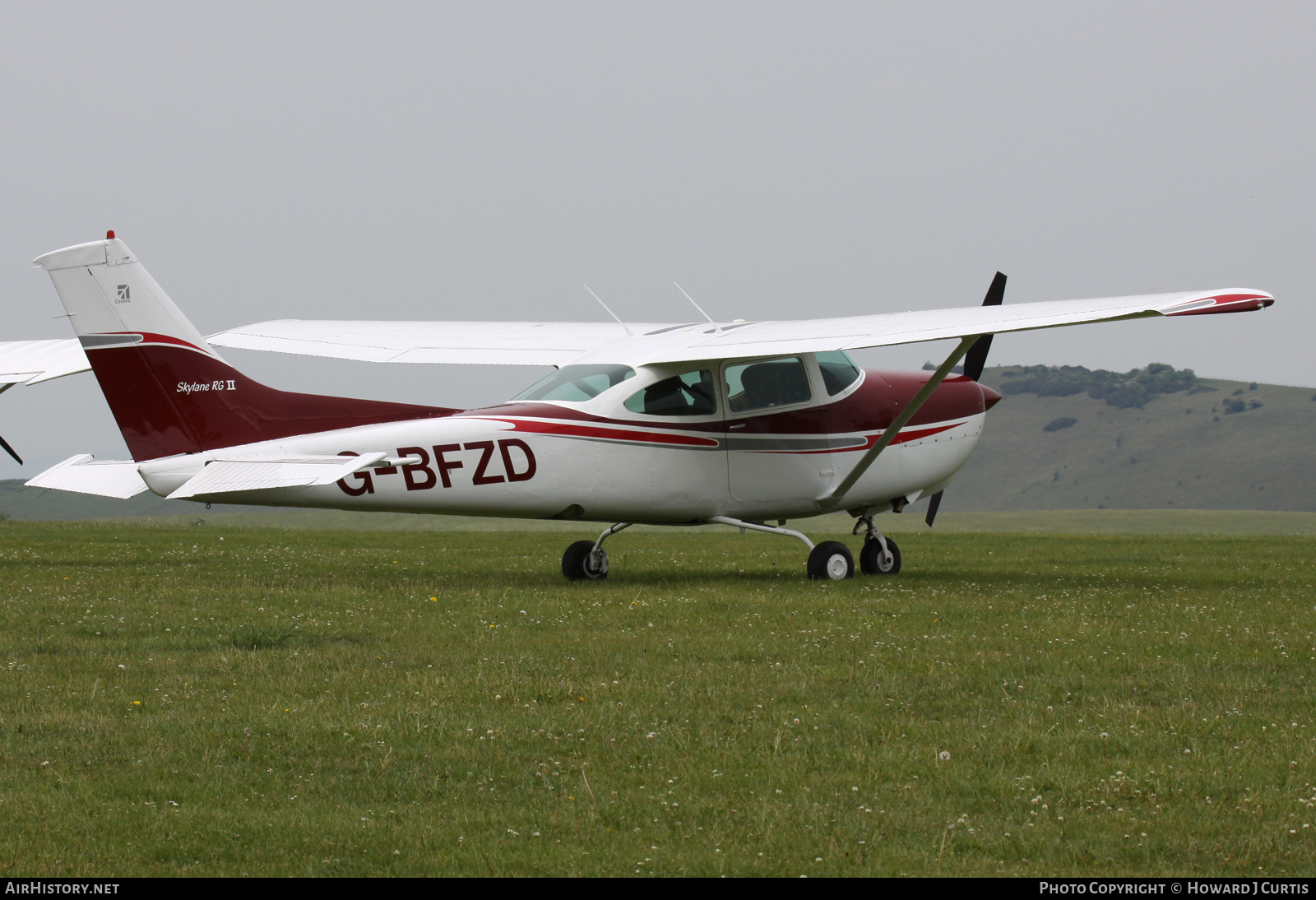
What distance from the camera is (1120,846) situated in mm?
4508

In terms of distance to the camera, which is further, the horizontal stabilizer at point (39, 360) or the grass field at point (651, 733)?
the horizontal stabilizer at point (39, 360)

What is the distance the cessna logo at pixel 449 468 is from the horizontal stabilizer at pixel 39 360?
262 inches

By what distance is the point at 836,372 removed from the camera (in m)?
14.8

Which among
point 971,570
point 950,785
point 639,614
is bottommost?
point 971,570

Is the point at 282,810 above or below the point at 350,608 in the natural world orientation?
above

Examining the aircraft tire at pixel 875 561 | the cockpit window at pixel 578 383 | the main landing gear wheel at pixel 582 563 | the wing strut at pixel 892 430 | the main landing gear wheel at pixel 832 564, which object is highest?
the cockpit window at pixel 578 383

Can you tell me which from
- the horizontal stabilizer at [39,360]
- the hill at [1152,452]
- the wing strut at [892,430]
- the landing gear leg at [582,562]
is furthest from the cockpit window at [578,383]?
the hill at [1152,452]

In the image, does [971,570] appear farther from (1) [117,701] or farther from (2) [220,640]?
(1) [117,701]

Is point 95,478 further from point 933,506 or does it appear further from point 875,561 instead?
point 933,506

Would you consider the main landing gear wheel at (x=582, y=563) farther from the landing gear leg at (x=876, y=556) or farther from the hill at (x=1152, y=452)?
the hill at (x=1152, y=452)

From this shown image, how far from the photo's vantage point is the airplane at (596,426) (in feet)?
40.8

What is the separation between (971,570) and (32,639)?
11.1 m

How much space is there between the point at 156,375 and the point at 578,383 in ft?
13.5

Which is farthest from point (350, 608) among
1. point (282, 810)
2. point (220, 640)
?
point (282, 810)
